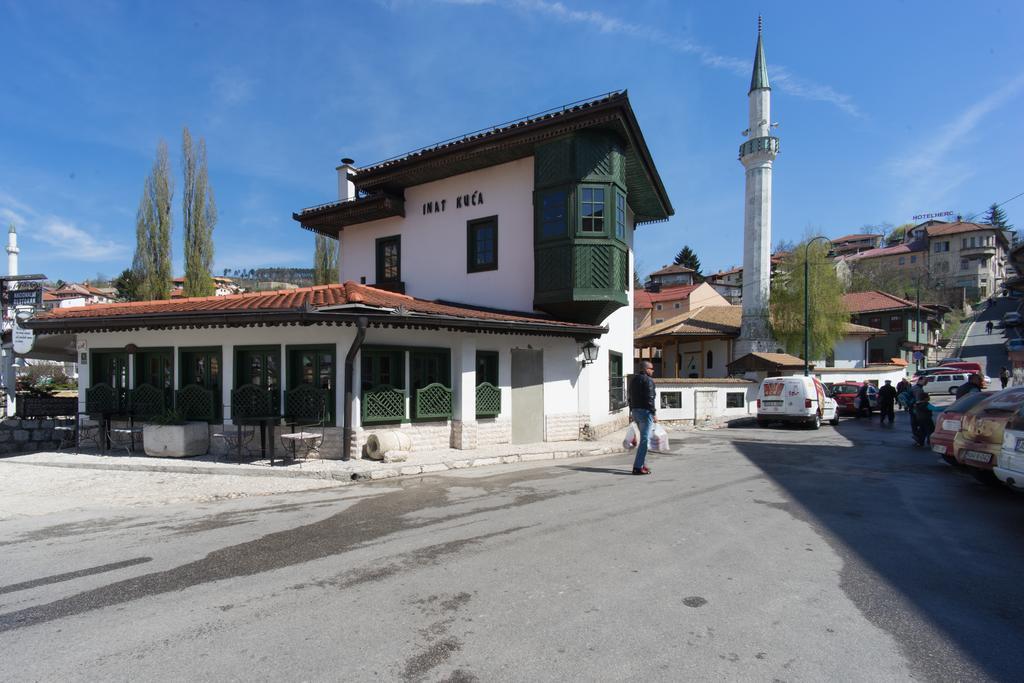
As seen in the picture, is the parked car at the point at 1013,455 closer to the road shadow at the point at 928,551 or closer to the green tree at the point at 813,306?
the road shadow at the point at 928,551

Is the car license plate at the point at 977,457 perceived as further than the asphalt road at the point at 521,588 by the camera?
Yes

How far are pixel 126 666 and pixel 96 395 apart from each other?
1202cm

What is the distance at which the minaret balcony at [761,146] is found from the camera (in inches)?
1433

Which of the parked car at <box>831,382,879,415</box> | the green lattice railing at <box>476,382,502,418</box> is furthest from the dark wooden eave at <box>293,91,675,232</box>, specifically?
the parked car at <box>831,382,879,415</box>

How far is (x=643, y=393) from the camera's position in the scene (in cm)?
962

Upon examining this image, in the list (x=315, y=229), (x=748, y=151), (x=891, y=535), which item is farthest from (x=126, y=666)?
(x=748, y=151)

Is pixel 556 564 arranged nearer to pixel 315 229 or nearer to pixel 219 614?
pixel 219 614

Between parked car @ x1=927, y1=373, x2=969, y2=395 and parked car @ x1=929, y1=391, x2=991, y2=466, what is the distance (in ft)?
89.7

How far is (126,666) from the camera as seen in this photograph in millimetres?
3162

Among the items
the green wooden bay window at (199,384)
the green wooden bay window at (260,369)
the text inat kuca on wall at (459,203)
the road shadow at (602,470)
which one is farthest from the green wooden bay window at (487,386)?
the green wooden bay window at (199,384)

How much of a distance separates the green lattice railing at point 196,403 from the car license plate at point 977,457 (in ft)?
45.5

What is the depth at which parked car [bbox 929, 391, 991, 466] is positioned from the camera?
9.45 metres

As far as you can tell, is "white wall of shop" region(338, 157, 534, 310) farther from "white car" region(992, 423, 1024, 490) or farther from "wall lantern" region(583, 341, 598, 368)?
"white car" region(992, 423, 1024, 490)

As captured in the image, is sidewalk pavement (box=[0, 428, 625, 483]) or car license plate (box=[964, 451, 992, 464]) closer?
car license plate (box=[964, 451, 992, 464])
